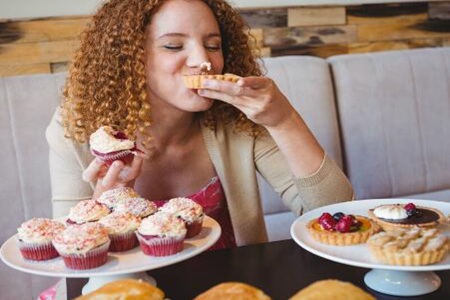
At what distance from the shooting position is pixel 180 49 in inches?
59.6

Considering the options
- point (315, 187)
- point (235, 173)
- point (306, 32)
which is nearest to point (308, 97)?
point (306, 32)

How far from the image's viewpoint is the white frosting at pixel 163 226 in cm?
110

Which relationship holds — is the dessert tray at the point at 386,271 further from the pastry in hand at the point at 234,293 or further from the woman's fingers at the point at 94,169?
the woman's fingers at the point at 94,169

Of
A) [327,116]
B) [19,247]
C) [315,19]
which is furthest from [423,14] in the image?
[19,247]

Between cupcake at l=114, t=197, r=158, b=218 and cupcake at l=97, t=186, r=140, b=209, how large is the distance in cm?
1

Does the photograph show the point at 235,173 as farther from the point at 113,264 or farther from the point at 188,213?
the point at 113,264

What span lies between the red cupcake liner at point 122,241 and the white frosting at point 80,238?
23 mm

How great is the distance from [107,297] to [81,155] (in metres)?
0.82

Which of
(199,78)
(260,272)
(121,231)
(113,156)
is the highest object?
(199,78)

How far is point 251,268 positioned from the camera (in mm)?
1180

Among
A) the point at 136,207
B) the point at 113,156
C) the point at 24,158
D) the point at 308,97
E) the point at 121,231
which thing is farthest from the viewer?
the point at 308,97

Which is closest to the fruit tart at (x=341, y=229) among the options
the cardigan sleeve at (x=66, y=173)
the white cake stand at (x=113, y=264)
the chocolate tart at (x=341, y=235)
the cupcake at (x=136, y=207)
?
the chocolate tart at (x=341, y=235)

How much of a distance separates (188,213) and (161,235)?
0.13 metres

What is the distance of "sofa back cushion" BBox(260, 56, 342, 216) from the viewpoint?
258 cm
